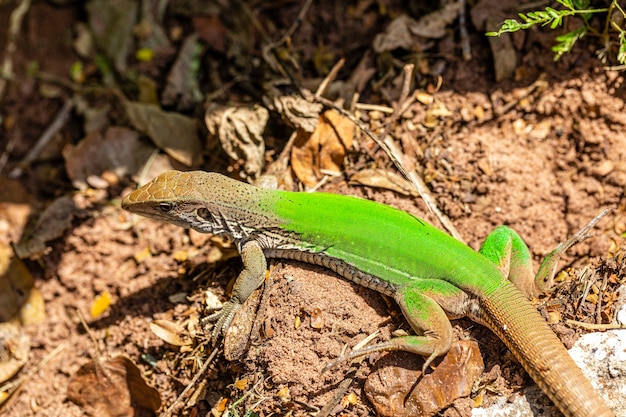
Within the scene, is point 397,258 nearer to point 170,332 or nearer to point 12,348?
point 170,332

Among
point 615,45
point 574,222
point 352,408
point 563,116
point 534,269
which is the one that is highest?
point 615,45

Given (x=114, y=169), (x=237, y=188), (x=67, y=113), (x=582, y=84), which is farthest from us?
(x=67, y=113)

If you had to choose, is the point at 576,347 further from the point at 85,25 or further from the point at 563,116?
the point at 85,25

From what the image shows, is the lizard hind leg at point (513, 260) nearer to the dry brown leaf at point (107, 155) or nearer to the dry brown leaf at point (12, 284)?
the dry brown leaf at point (107, 155)

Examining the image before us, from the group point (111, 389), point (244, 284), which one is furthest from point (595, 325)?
point (111, 389)

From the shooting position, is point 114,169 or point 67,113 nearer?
point 114,169

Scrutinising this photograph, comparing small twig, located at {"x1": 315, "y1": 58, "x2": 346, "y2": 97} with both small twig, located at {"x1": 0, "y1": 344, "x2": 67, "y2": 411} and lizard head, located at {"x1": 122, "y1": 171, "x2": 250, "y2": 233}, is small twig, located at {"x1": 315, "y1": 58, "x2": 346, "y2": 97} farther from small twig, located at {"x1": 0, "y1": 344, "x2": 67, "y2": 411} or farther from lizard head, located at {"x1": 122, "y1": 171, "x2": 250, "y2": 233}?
small twig, located at {"x1": 0, "y1": 344, "x2": 67, "y2": 411}

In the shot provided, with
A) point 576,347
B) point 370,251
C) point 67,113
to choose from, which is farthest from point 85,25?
point 576,347
